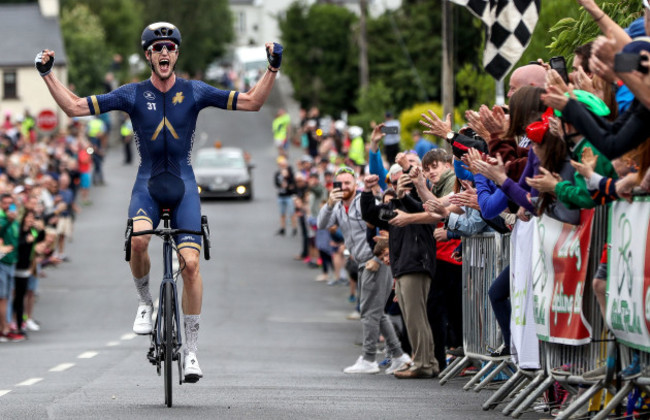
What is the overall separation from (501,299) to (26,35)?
7881 centimetres

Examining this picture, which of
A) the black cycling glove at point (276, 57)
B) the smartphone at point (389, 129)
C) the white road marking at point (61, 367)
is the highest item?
the black cycling glove at point (276, 57)

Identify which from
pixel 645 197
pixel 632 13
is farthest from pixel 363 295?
pixel 645 197

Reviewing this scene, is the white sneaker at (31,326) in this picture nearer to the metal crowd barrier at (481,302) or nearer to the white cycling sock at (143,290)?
the metal crowd barrier at (481,302)

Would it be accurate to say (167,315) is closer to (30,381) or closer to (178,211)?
(178,211)

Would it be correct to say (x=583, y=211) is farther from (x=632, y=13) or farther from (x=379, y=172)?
(x=379, y=172)

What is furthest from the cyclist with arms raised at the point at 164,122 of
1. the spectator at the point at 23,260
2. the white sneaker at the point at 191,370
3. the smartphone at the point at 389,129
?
the spectator at the point at 23,260

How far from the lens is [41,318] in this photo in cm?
2541

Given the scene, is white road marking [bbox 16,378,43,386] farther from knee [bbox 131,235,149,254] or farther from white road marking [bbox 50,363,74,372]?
knee [bbox 131,235,149,254]

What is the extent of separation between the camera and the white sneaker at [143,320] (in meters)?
10.8

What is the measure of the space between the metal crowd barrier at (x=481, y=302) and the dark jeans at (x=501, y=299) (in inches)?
18.9

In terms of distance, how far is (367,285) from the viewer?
1533 centimetres

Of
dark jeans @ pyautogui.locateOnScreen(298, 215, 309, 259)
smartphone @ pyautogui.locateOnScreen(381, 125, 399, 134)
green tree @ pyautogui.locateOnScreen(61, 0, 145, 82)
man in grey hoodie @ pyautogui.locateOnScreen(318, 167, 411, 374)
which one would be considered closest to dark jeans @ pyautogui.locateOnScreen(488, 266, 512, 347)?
smartphone @ pyautogui.locateOnScreen(381, 125, 399, 134)

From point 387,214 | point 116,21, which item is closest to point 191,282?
point 387,214

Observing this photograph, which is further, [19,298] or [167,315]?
[19,298]
